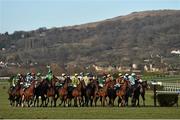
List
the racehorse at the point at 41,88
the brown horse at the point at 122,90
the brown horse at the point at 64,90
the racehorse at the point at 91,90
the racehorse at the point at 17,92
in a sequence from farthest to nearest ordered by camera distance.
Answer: the racehorse at the point at 17,92
the racehorse at the point at 91,90
the brown horse at the point at 122,90
the brown horse at the point at 64,90
the racehorse at the point at 41,88

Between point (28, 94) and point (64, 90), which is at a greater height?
point (64, 90)

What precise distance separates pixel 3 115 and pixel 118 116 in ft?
17.1

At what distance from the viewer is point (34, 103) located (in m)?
34.4

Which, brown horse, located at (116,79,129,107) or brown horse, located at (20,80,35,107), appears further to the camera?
brown horse, located at (116,79,129,107)

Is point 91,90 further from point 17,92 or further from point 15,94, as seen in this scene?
point 15,94

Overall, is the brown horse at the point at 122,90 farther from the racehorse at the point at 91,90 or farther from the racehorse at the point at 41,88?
the racehorse at the point at 41,88

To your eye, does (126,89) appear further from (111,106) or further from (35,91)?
(35,91)

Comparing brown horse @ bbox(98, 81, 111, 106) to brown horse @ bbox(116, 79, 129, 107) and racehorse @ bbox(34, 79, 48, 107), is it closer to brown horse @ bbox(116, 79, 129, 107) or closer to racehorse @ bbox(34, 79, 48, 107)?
brown horse @ bbox(116, 79, 129, 107)

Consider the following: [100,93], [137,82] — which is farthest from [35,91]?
[137,82]

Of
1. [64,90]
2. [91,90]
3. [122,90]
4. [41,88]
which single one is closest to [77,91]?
[64,90]

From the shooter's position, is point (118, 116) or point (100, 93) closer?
point (118, 116)

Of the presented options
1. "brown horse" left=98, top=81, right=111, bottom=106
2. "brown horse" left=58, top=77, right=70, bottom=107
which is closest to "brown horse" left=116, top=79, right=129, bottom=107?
"brown horse" left=98, top=81, right=111, bottom=106

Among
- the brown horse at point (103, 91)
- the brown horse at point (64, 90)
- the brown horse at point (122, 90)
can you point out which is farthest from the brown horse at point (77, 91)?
the brown horse at point (122, 90)

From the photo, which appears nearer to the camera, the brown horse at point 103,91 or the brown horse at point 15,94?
the brown horse at point 103,91
